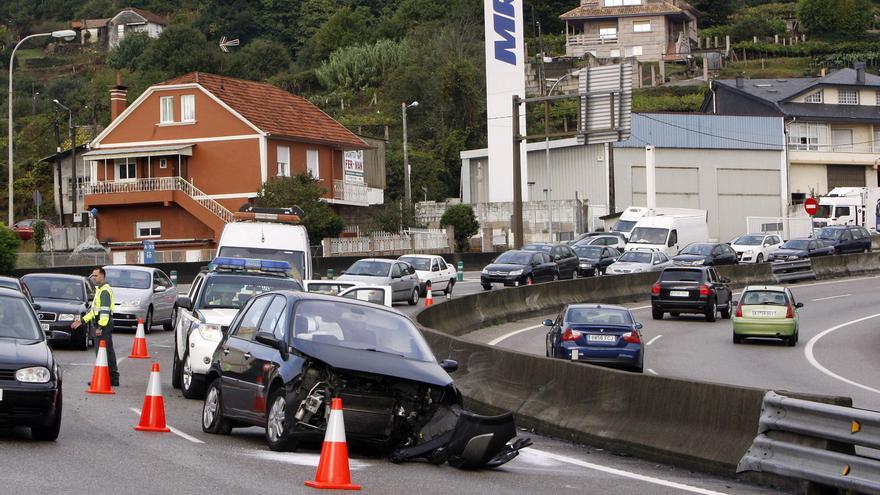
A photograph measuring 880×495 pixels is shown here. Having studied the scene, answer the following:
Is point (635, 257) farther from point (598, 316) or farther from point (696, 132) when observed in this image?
point (696, 132)

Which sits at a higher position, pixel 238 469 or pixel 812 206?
pixel 812 206

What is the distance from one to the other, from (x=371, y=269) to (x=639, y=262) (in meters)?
13.9

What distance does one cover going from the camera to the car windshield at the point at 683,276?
4150 cm

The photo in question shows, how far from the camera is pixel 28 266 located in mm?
54938

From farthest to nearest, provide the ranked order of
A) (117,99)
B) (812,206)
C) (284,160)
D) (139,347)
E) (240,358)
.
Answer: (117,99)
(812,206)
(284,160)
(139,347)
(240,358)

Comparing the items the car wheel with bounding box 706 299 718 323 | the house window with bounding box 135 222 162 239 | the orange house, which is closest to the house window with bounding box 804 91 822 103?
the orange house

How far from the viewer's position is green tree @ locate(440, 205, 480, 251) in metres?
70.2

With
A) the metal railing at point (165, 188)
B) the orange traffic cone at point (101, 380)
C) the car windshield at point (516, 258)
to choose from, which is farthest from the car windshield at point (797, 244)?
the orange traffic cone at point (101, 380)

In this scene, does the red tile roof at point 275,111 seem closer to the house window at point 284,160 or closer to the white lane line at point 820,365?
the house window at point 284,160

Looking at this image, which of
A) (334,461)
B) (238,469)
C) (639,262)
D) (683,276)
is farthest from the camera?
(639,262)

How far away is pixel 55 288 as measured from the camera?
94.5 feet

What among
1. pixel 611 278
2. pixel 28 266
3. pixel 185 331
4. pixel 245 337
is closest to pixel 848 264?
pixel 611 278

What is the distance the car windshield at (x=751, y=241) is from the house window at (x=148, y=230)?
2830 centimetres

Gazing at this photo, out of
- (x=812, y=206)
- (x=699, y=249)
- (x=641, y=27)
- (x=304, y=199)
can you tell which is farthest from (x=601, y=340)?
(x=641, y=27)
